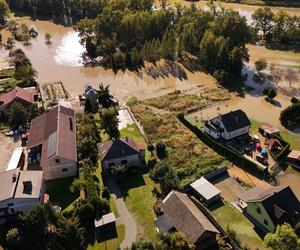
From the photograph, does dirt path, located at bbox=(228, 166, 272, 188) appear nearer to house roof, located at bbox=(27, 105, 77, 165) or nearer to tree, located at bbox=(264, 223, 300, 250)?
tree, located at bbox=(264, 223, 300, 250)

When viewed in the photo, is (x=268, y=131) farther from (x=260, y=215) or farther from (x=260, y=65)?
(x=260, y=65)

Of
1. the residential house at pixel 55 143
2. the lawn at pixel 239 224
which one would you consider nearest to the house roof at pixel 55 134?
the residential house at pixel 55 143

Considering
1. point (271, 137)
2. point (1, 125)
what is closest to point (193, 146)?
point (271, 137)

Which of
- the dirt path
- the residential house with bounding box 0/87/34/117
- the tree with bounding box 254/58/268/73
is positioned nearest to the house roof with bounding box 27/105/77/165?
the residential house with bounding box 0/87/34/117

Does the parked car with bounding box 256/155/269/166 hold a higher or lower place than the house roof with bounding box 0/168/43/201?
lower

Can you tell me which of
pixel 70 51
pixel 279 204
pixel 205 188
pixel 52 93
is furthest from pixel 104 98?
pixel 279 204

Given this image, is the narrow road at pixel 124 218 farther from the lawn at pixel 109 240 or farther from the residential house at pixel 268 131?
the residential house at pixel 268 131

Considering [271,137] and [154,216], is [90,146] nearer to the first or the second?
[154,216]
